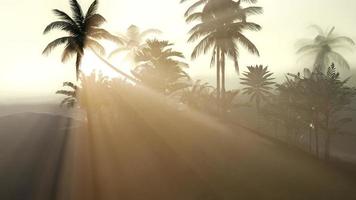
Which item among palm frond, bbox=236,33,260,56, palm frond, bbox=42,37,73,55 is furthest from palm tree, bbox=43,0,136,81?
palm frond, bbox=236,33,260,56

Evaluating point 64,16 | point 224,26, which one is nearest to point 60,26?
point 64,16

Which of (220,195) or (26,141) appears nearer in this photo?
(220,195)

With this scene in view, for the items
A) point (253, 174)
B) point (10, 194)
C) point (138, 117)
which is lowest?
point (10, 194)

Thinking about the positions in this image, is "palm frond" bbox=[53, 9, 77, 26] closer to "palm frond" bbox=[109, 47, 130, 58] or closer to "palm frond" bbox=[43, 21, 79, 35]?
"palm frond" bbox=[43, 21, 79, 35]

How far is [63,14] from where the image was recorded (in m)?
40.4

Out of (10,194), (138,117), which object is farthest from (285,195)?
(10,194)

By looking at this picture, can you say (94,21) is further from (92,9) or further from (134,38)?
(134,38)

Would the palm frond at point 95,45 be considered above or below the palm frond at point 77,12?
below

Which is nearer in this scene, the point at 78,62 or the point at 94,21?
the point at 78,62

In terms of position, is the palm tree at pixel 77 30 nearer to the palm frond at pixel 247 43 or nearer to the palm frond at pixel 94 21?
the palm frond at pixel 94 21

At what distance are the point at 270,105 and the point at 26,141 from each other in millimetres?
37999

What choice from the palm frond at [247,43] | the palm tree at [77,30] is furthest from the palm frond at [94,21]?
the palm frond at [247,43]

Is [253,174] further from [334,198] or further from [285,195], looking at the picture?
[334,198]

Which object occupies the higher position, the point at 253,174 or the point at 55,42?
the point at 55,42
